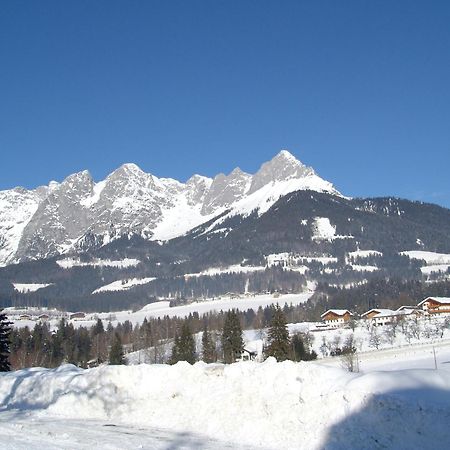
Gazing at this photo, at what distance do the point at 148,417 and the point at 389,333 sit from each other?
109302 mm

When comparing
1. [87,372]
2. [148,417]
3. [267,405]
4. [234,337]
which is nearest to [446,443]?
[267,405]

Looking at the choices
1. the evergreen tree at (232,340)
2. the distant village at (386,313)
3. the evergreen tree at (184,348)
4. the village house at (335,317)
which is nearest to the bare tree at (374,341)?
the evergreen tree at (232,340)

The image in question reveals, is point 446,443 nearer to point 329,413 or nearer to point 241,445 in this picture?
point 329,413

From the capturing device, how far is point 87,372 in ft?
86.4

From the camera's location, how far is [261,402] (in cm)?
2059

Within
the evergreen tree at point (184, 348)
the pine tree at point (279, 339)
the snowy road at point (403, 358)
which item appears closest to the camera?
the pine tree at point (279, 339)

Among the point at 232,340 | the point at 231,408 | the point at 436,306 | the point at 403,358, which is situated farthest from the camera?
the point at 436,306

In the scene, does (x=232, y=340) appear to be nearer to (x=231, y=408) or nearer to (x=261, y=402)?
(x=231, y=408)

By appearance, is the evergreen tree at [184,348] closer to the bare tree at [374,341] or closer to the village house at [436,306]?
the bare tree at [374,341]

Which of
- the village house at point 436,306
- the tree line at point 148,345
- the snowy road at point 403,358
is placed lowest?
the snowy road at point 403,358

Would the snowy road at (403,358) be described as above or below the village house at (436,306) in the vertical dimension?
below

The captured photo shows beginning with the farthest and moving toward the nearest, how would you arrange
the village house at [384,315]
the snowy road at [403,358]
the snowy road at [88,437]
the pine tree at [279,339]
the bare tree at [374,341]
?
1. the village house at [384,315]
2. the bare tree at [374,341]
3. the snowy road at [403,358]
4. the pine tree at [279,339]
5. the snowy road at [88,437]

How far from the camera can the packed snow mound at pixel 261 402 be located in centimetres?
1717

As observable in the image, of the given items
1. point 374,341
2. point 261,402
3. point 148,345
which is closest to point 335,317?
point 374,341
